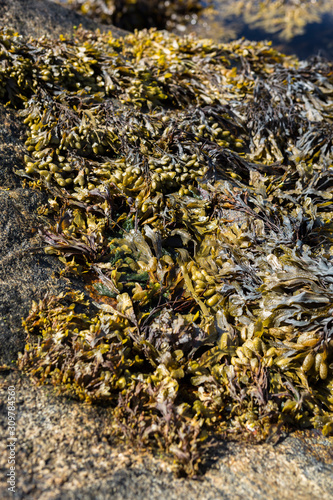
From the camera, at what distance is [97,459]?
55.7 inches

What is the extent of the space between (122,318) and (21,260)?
72cm

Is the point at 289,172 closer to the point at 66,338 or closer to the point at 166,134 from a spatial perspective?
the point at 166,134

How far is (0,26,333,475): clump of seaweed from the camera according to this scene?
5.70ft

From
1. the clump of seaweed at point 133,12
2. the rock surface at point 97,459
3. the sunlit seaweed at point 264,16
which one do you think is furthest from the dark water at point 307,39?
the rock surface at point 97,459

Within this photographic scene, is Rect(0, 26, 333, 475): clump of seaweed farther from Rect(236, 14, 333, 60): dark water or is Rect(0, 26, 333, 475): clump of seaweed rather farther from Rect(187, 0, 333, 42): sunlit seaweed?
Rect(187, 0, 333, 42): sunlit seaweed

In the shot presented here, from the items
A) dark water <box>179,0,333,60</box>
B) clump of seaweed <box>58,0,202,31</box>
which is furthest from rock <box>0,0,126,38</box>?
dark water <box>179,0,333,60</box>

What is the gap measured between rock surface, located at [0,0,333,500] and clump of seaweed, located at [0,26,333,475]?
73mm

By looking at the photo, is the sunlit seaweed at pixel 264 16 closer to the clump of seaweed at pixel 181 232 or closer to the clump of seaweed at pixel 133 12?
the clump of seaweed at pixel 133 12

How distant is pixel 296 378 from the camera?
6.16ft

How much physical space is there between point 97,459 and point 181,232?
144cm

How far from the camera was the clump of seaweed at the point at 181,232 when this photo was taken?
174 cm

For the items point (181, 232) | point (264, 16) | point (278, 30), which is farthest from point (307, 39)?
point (181, 232)

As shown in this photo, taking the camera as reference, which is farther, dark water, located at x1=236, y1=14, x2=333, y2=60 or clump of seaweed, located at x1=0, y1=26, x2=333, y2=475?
dark water, located at x1=236, y1=14, x2=333, y2=60

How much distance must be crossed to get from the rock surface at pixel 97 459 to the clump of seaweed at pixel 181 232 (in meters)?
0.07
